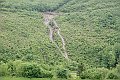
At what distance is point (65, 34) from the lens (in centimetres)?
7100

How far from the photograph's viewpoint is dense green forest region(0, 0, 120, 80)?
56.3 meters

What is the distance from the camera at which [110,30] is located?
7175 centimetres

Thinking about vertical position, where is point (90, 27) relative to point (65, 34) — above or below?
above

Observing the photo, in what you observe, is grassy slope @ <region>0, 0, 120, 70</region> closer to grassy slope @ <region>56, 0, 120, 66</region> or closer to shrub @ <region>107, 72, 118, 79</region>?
grassy slope @ <region>56, 0, 120, 66</region>

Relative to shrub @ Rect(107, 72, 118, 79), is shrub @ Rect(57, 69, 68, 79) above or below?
above

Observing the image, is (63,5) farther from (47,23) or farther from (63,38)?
(63,38)

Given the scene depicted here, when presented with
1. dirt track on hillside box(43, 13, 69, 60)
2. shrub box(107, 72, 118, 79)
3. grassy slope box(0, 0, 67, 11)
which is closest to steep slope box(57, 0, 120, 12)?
grassy slope box(0, 0, 67, 11)

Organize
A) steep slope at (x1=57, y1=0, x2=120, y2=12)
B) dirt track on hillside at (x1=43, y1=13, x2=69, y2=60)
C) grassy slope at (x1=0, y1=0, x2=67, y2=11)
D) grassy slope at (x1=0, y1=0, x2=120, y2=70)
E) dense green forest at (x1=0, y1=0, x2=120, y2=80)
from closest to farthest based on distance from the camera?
dense green forest at (x1=0, y1=0, x2=120, y2=80) → grassy slope at (x1=0, y1=0, x2=120, y2=70) → dirt track on hillside at (x1=43, y1=13, x2=69, y2=60) → steep slope at (x1=57, y1=0, x2=120, y2=12) → grassy slope at (x1=0, y1=0, x2=67, y2=11)

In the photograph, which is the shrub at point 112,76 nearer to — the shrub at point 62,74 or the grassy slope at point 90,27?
the shrub at point 62,74

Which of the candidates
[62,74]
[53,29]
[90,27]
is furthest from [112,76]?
[53,29]

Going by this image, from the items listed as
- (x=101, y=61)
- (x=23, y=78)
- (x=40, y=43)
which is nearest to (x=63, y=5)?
(x=40, y=43)

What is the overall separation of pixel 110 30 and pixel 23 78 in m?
41.3

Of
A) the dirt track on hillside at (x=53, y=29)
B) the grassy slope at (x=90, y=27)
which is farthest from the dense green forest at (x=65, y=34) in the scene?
the dirt track on hillside at (x=53, y=29)

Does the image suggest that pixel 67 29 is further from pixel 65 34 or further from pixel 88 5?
pixel 88 5
